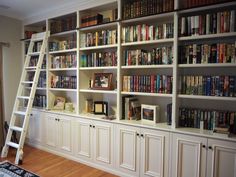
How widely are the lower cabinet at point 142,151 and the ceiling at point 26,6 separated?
86.9 inches

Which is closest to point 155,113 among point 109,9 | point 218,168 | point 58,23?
point 218,168

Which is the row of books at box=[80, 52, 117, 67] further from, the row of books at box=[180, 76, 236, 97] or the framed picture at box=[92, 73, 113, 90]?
the row of books at box=[180, 76, 236, 97]

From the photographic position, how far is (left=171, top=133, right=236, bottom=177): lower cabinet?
1960 millimetres

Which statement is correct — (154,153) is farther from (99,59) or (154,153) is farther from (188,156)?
(99,59)

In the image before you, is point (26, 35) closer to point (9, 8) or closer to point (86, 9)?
point (9, 8)

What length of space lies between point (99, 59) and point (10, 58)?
6.71 ft

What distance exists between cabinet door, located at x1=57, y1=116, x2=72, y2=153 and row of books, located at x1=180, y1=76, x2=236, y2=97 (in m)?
1.95

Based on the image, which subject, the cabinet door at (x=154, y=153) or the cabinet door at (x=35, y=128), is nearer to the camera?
the cabinet door at (x=154, y=153)

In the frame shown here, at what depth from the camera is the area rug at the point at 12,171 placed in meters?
2.72

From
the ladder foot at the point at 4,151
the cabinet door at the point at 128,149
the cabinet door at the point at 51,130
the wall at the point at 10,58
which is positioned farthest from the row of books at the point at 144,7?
the ladder foot at the point at 4,151

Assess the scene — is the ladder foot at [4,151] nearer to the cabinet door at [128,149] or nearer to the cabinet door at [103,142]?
the cabinet door at [103,142]

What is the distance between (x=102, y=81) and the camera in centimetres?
301

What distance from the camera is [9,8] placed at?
354 cm

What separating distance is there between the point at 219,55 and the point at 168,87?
2.12ft
